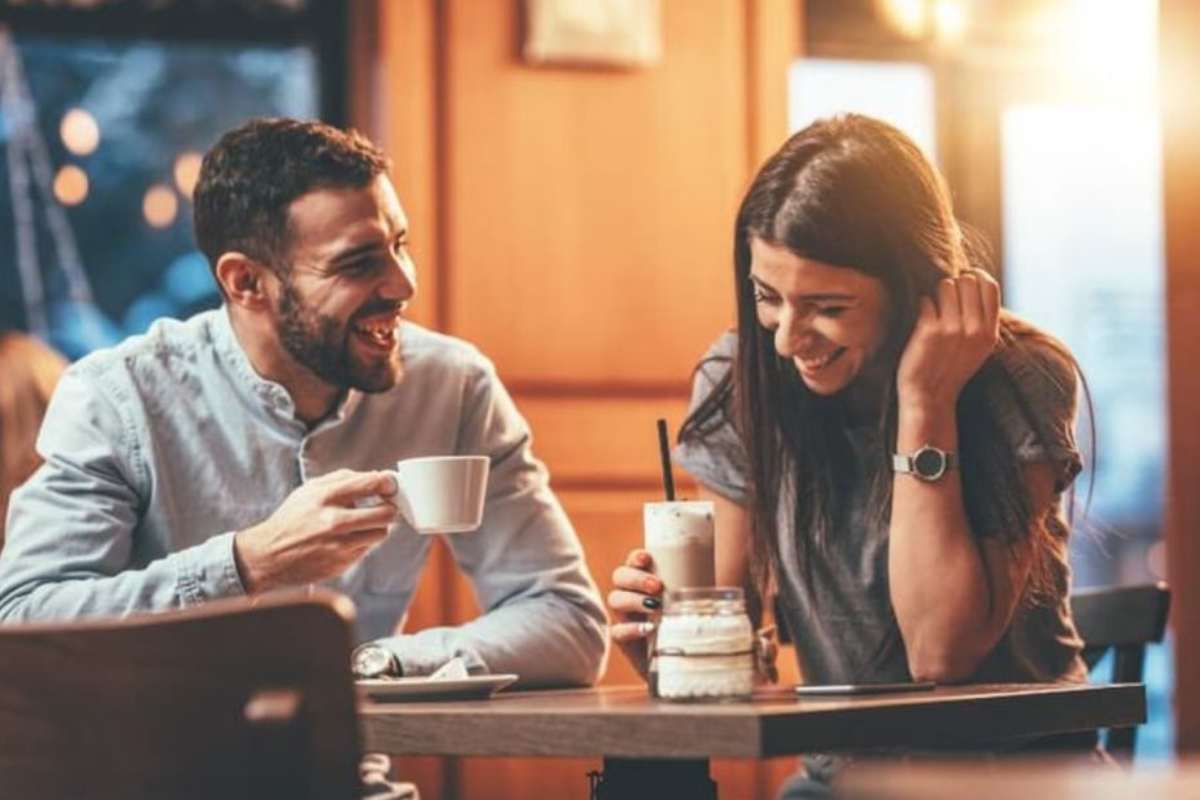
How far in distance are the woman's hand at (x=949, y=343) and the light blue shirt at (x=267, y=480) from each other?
499 mm

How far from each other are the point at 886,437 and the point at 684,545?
473 millimetres

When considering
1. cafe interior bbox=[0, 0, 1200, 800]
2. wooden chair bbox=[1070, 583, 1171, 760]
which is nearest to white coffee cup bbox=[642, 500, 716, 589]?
wooden chair bbox=[1070, 583, 1171, 760]

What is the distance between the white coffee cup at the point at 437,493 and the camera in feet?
7.09

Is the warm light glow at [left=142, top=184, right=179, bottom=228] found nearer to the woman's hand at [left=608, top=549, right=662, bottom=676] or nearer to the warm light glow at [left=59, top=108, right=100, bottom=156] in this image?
the warm light glow at [left=59, top=108, right=100, bottom=156]

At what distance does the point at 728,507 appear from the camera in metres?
2.59

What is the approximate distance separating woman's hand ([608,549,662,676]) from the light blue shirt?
19cm

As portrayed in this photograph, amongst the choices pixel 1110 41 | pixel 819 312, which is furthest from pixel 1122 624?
→ pixel 1110 41

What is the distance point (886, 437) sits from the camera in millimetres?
2480

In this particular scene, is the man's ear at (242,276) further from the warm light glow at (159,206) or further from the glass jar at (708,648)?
the warm light glow at (159,206)

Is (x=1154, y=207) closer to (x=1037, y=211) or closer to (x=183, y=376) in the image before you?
(x=1037, y=211)

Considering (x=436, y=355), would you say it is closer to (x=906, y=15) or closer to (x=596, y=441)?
(x=596, y=441)

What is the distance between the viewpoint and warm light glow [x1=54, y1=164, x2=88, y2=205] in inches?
197

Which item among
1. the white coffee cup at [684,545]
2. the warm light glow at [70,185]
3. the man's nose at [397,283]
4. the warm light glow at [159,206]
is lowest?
the white coffee cup at [684,545]

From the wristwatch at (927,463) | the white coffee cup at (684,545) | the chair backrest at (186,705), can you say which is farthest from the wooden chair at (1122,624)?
the chair backrest at (186,705)
